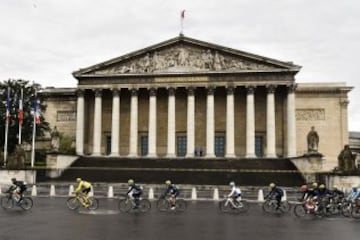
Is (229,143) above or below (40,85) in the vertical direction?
below

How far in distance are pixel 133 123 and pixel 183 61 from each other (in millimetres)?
9749

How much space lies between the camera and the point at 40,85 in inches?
2416

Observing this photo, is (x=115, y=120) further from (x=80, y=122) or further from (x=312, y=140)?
(x=312, y=140)

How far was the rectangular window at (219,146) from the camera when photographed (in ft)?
194

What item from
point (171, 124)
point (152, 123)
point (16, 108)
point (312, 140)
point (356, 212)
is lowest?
point (356, 212)

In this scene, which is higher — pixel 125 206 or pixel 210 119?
pixel 210 119

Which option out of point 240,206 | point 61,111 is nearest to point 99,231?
point 240,206

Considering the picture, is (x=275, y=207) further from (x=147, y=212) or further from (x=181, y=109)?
(x=181, y=109)

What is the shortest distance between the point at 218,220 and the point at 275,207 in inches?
214

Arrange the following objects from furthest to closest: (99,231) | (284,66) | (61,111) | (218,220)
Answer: (61,111)
(284,66)
(218,220)
(99,231)

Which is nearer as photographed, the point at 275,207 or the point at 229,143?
the point at 275,207

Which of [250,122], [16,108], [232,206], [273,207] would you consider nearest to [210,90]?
[250,122]

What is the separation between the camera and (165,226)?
1675 cm

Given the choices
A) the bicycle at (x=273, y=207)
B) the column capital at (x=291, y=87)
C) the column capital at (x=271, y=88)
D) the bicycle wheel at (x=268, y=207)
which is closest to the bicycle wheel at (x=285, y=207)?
the bicycle at (x=273, y=207)
